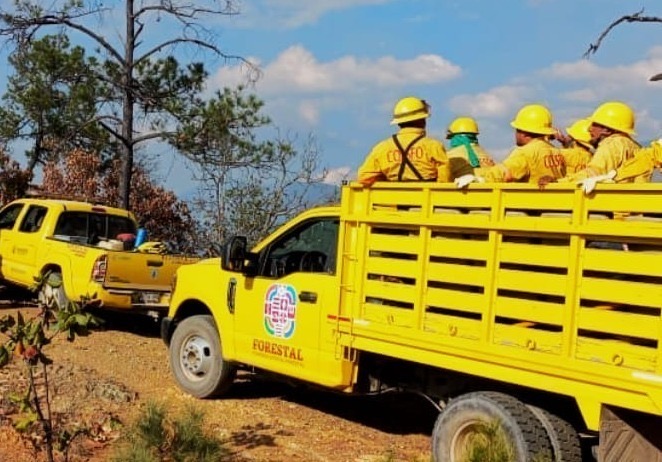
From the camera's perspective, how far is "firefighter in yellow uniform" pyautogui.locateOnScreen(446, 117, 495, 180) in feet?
22.8

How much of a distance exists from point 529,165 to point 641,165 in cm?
79

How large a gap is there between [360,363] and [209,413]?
5.59 ft

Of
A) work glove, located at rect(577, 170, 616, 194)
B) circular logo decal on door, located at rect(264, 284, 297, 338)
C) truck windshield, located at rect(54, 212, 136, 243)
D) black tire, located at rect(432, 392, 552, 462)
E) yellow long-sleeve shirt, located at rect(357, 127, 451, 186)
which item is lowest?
black tire, located at rect(432, 392, 552, 462)

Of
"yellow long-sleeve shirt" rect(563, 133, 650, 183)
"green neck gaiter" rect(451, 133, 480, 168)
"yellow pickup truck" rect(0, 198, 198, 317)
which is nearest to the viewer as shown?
"yellow long-sleeve shirt" rect(563, 133, 650, 183)

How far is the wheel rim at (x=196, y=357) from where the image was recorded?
8.11 metres

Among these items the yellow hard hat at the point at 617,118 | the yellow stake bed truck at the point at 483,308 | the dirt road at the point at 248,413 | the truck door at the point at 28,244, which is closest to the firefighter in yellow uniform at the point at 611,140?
the yellow hard hat at the point at 617,118

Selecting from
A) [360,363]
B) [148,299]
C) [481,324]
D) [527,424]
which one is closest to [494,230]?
[481,324]

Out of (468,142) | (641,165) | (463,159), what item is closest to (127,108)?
(468,142)

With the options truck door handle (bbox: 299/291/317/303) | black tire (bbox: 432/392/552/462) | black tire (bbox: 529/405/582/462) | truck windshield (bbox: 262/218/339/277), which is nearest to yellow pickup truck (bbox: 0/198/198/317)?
truck windshield (bbox: 262/218/339/277)

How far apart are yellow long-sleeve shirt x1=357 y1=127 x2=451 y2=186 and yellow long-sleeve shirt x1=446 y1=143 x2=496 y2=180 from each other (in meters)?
0.21

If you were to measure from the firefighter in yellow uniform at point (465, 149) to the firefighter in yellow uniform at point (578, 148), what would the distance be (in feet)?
2.34

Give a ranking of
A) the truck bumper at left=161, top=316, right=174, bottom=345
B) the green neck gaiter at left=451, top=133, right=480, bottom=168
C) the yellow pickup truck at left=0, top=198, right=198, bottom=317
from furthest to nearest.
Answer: the yellow pickup truck at left=0, top=198, right=198, bottom=317, the truck bumper at left=161, top=316, right=174, bottom=345, the green neck gaiter at left=451, top=133, right=480, bottom=168

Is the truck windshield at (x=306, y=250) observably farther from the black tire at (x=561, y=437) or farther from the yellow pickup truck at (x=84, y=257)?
the yellow pickup truck at (x=84, y=257)

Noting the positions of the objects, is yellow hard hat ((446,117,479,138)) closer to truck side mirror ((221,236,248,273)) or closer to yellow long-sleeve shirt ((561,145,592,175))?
yellow long-sleeve shirt ((561,145,592,175))
